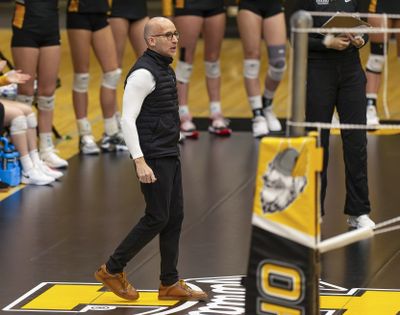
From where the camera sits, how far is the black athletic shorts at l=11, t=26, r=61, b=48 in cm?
938

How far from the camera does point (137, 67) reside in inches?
248

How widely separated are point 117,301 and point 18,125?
3054 mm

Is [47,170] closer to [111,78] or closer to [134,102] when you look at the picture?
[111,78]

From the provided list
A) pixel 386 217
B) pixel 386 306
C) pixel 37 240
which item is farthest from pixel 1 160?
pixel 386 306

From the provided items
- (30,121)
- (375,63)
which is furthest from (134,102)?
(375,63)

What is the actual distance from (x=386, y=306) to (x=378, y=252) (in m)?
1.13

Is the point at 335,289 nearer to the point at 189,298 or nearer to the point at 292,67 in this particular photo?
the point at 189,298

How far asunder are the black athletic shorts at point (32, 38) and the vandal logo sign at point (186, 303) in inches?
121

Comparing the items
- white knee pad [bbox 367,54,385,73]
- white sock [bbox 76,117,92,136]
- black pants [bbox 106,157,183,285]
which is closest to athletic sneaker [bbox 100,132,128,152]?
white sock [bbox 76,117,92,136]

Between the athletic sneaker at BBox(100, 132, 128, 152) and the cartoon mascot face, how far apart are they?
553 cm

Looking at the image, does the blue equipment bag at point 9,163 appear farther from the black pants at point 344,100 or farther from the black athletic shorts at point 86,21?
the black pants at point 344,100

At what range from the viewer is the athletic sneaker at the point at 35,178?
9500 mm

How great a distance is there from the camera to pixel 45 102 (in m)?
9.80

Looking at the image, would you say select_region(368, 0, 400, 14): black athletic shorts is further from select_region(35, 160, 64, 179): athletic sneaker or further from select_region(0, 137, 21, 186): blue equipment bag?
select_region(0, 137, 21, 186): blue equipment bag
